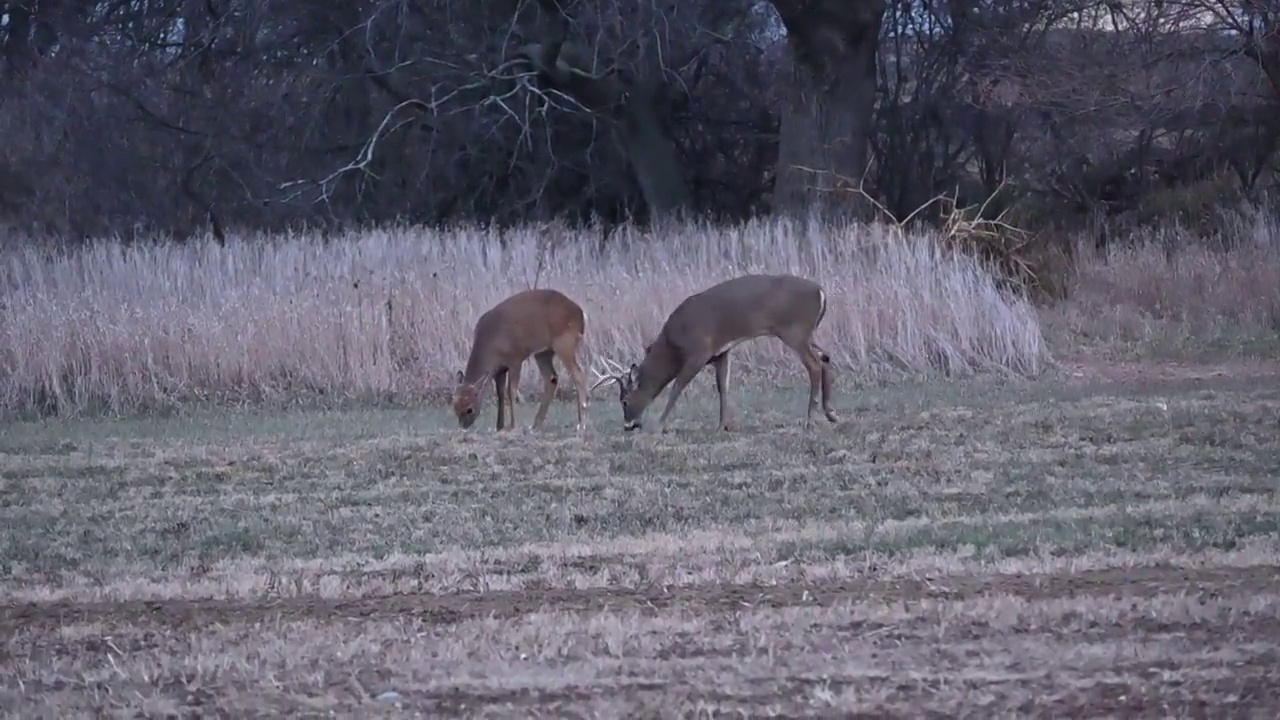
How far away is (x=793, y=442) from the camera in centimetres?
1175

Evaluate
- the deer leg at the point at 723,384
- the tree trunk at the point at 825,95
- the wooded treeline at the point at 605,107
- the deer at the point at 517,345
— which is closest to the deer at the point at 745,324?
the deer leg at the point at 723,384

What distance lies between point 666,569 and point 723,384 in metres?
5.68

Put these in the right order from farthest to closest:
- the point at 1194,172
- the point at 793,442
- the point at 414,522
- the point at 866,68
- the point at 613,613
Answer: the point at 1194,172 < the point at 866,68 < the point at 793,442 < the point at 414,522 < the point at 613,613

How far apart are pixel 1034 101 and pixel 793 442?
1669cm

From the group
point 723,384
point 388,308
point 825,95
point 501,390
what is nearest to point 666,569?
point 723,384

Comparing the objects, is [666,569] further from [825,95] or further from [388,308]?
[825,95]

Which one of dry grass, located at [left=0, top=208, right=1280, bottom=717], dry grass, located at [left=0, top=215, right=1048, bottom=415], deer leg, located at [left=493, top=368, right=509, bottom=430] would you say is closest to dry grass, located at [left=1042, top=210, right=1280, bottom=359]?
dry grass, located at [left=0, top=208, right=1280, bottom=717]

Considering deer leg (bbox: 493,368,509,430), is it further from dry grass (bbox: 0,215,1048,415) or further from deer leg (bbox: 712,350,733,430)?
dry grass (bbox: 0,215,1048,415)

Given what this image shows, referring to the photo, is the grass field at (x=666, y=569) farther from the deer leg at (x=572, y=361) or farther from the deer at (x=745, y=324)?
the deer at (x=745, y=324)

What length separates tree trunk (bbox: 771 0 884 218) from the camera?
25.0 metres

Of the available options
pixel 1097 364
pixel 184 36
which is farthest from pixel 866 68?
pixel 184 36

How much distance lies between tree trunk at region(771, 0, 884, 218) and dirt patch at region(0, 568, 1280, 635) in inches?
713

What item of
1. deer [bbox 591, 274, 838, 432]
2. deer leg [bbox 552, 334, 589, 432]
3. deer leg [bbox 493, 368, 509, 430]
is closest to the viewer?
deer [bbox 591, 274, 838, 432]

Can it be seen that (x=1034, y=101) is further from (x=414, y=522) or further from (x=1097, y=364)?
(x=414, y=522)
